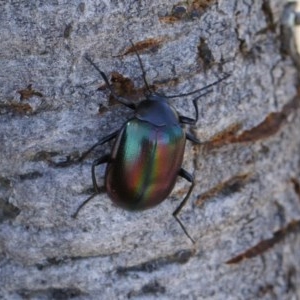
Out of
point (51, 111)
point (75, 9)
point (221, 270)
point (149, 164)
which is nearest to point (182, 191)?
point (149, 164)

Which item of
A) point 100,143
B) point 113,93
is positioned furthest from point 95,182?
point 113,93

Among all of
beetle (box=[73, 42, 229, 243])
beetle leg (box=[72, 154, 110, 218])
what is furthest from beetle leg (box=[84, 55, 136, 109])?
beetle leg (box=[72, 154, 110, 218])

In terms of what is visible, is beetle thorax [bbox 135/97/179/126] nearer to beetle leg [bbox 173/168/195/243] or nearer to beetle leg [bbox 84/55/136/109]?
beetle leg [bbox 84/55/136/109]

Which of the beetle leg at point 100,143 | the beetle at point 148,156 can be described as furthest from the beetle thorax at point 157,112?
the beetle leg at point 100,143

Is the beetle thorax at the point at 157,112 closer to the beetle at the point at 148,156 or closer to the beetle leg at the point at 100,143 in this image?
the beetle at the point at 148,156

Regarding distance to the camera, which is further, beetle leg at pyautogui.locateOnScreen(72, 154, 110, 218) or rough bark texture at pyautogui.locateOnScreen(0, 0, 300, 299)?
beetle leg at pyautogui.locateOnScreen(72, 154, 110, 218)

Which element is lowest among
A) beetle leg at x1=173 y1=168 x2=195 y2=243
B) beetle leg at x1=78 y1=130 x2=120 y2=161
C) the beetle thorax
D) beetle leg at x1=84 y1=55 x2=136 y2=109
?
beetle leg at x1=173 y1=168 x2=195 y2=243

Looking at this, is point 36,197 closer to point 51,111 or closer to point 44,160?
point 44,160
